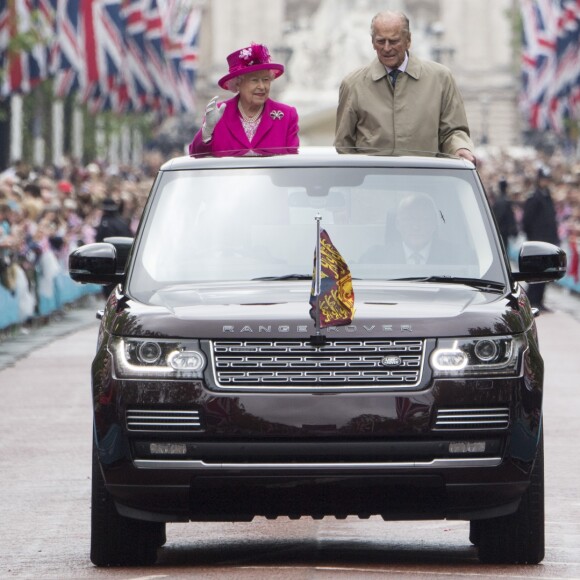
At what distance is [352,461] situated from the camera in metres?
7.95

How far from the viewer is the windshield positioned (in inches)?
348

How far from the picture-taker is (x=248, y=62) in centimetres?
1042

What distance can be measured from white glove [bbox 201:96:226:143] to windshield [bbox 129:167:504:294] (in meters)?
1.09

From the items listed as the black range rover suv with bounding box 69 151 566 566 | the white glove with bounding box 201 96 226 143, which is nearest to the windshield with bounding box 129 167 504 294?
the black range rover suv with bounding box 69 151 566 566

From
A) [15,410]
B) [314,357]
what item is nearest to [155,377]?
[314,357]

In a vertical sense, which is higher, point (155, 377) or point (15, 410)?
point (155, 377)

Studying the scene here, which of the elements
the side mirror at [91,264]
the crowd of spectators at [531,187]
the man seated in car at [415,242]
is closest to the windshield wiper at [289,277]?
the man seated in car at [415,242]

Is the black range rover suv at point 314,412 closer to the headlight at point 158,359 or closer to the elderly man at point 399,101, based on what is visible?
the headlight at point 158,359

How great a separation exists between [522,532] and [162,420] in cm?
153

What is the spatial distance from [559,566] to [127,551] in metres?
1.70

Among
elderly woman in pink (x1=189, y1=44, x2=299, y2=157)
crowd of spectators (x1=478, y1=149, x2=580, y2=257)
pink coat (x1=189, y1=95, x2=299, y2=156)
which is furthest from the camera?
crowd of spectators (x1=478, y1=149, x2=580, y2=257)

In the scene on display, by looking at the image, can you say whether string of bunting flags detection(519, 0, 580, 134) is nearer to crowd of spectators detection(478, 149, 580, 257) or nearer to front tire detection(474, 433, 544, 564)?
crowd of spectators detection(478, 149, 580, 257)

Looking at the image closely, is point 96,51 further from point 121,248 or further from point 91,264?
point 91,264

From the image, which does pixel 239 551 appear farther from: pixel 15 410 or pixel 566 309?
pixel 566 309
